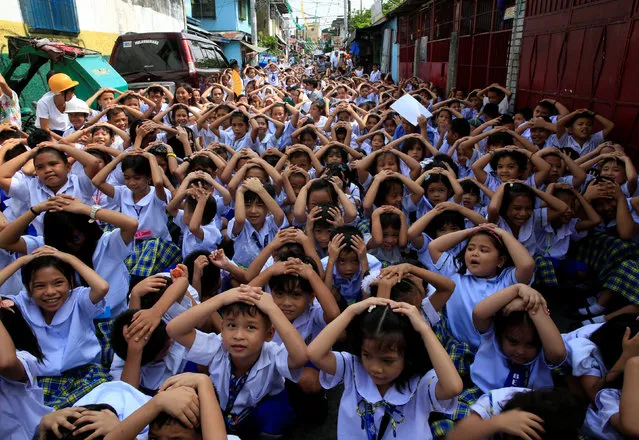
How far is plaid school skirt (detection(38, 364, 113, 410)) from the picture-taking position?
7.22 ft

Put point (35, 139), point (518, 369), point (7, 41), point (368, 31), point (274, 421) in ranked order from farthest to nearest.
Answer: point (368, 31) → point (7, 41) → point (35, 139) → point (274, 421) → point (518, 369)

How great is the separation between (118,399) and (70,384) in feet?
1.92

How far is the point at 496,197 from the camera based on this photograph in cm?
340

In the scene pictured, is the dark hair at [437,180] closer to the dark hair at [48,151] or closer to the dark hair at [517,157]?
the dark hair at [517,157]

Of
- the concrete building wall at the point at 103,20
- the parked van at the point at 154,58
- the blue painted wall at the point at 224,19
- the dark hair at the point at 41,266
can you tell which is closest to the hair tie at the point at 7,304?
the dark hair at the point at 41,266

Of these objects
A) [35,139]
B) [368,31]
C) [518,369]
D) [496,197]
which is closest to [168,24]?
[368,31]

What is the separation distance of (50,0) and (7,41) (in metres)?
2.07

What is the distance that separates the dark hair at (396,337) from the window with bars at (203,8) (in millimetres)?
35885

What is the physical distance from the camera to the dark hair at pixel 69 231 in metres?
2.82

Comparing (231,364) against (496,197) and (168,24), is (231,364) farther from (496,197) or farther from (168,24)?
(168,24)

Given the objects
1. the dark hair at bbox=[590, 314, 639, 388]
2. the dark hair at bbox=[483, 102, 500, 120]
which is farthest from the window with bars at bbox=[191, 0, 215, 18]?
the dark hair at bbox=[590, 314, 639, 388]

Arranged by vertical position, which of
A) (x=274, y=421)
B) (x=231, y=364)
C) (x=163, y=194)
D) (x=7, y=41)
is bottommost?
(x=274, y=421)

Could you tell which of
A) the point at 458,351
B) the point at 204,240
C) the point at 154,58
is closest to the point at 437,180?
the point at 458,351

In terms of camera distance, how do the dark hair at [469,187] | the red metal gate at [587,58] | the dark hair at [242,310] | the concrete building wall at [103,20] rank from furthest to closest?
1. the concrete building wall at [103,20]
2. the red metal gate at [587,58]
3. the dark hair at [469,187]
4. the dark hair at [242,310]
